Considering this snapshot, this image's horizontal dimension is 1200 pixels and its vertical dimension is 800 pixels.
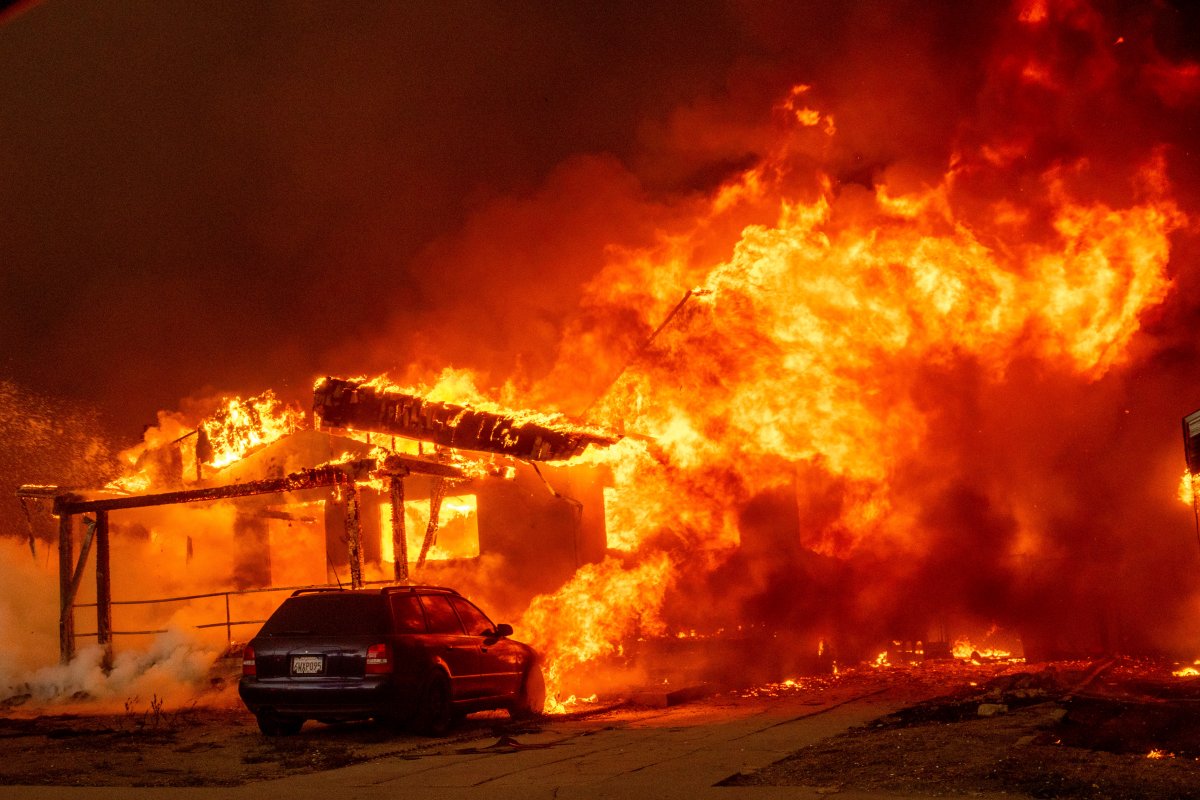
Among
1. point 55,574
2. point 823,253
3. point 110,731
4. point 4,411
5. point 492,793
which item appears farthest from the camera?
point 4,411

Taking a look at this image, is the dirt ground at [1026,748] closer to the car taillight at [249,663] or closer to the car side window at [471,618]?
the car side window at [471,618]

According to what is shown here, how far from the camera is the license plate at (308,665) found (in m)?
11.3

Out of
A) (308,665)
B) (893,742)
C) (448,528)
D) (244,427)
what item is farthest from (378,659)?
(244,427)

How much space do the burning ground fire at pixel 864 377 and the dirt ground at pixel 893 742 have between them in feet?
11.8

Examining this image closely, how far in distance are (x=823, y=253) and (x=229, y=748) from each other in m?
12.0

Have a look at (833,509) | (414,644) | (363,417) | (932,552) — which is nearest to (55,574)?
(363,417)

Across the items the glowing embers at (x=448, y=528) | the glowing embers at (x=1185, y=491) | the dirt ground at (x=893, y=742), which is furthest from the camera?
the glowing embers at (x=448, y=528)

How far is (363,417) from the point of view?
1608 cm

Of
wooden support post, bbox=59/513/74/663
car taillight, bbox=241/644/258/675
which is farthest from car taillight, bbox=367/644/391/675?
wooden support post, bbox=59/513/74/663

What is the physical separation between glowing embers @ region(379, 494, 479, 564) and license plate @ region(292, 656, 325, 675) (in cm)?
1010

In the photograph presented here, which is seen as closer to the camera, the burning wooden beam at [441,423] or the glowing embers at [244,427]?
the burning wooden beam at [441,423]

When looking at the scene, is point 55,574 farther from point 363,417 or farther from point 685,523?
point 685,523

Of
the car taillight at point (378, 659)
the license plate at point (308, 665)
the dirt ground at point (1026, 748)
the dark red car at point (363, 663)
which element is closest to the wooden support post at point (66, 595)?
the dark red car at point (363, 663)

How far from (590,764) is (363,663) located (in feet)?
9.79
